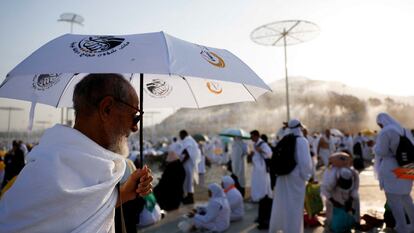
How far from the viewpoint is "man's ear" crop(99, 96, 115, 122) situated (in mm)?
1413

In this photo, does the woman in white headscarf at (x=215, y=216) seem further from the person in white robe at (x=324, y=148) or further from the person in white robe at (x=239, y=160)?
the person in white robe at (x=324, y=148)

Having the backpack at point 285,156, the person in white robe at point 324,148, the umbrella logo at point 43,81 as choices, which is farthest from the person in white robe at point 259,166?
the person in white robe at point 324,148

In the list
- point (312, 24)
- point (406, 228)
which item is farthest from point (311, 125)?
point (406, 228)

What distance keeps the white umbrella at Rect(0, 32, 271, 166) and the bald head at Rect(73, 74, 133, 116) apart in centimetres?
12

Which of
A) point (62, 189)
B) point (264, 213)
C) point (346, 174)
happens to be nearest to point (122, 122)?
point (62, 189)

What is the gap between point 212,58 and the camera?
2139 mm

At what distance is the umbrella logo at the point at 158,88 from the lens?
2968 mm

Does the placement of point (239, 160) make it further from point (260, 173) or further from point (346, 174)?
point (346, 174)

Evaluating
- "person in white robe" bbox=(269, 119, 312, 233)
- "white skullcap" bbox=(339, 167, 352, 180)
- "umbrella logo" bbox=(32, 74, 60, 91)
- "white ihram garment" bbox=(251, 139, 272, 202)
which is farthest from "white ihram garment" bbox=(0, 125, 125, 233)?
"white ihram garment" bbox=(251, 139, 272, 202)

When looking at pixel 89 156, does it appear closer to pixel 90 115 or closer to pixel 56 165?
pixel 56 165

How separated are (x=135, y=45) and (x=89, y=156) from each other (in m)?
0.89

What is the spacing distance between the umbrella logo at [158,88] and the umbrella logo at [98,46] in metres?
1.01

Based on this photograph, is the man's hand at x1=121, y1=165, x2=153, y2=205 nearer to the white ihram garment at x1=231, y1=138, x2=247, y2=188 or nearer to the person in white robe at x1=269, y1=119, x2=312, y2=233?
the person in white robe at x1=269, y1=119, x2=312, y2=233

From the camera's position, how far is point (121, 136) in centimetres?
152
